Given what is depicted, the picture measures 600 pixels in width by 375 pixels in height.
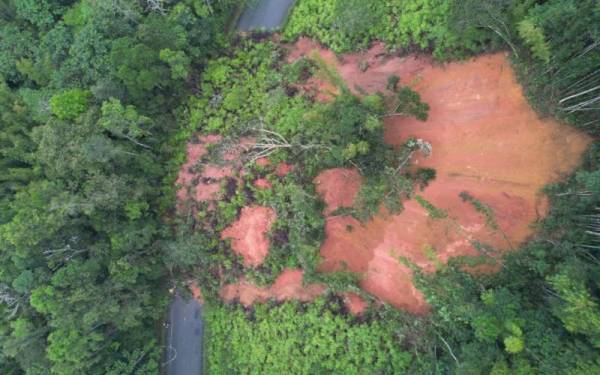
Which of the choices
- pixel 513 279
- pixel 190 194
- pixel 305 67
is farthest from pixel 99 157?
pixel 513 279

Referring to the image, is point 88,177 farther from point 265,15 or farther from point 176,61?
point 265,15

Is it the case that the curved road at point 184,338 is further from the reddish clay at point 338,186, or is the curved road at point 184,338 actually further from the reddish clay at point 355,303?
the reddish clay at point 338,186

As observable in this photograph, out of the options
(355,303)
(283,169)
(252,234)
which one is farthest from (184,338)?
(283,169)

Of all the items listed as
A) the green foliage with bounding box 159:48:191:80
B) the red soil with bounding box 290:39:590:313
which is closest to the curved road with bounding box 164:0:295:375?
the red soil with bounding box 290:39:590:313

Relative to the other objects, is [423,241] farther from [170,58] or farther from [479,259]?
[170,58]

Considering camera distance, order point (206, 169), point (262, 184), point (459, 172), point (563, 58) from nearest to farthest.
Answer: point (563, 58) → point (459, 172) → point (262, 184) → point (206, 169)

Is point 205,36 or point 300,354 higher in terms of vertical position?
point 205,36
